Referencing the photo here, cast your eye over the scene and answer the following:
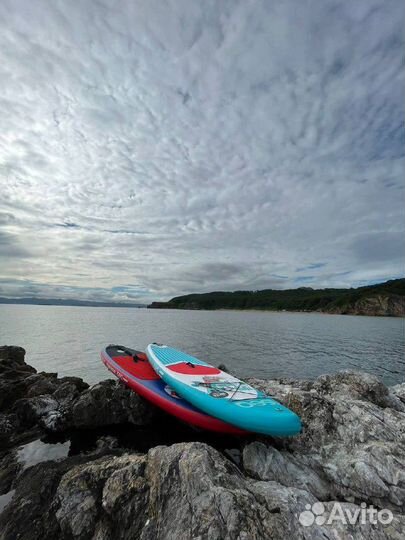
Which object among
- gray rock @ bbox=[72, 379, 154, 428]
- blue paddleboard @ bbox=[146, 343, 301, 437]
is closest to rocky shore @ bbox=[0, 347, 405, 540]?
gray rock @ bbox=[72, 379, 154, 428]

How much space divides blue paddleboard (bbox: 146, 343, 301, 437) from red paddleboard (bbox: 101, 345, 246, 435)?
284 millimetres

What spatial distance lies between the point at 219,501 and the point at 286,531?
104 centimetres

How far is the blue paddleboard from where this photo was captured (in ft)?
23.1

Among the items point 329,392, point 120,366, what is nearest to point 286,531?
point 329,392

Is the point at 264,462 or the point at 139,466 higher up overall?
the point at 139,466

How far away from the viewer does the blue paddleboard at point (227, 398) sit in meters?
7.05

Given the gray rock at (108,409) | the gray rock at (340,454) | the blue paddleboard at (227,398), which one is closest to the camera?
the gray rock at (340,454)

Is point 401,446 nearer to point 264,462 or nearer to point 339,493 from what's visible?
point 339,493

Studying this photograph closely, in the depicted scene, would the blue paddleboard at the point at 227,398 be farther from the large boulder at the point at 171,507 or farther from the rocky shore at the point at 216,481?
the large boulder at the point at 171,507

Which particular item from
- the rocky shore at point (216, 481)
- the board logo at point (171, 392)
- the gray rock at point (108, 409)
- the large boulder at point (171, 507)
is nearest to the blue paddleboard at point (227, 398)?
the board logo at point (171, 392)

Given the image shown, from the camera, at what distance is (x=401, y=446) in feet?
21.4

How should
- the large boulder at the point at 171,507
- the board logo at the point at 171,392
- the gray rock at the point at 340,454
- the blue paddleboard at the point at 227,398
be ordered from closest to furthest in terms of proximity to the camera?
the large boulder at the point at 171,507 < the gray rock at the point at 340,454 < the blue paddleboard at the point at 227,398 < the board logo at the point at 171,392

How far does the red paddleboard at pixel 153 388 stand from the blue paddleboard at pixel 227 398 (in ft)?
0.93

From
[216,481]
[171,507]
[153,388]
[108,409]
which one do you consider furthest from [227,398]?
[108,409]
